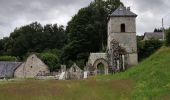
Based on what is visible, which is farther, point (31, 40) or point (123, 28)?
point (31, 40)

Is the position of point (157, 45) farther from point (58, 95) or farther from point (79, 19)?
point (58, 95)

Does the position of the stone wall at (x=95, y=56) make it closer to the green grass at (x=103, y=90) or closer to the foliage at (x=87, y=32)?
the foliage at (x=87, y=32)

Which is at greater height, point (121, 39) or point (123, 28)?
point (123, 28)

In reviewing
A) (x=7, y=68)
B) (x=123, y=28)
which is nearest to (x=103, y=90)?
(x=123, y=28)

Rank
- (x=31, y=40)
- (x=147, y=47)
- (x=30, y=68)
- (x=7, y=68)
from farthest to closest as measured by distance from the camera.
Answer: (x=31, y=40), (x=7, y=68), (x=30, y=68), (x=147, y=47)

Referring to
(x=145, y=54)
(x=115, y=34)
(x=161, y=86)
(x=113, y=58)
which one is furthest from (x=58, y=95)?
(x=145, y=54)

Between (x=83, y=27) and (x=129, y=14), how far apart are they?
22.3m

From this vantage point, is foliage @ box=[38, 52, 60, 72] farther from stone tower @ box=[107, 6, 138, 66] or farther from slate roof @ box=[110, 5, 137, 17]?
slate roof @ box=[110, 5, 137, 17]

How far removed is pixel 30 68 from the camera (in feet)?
244

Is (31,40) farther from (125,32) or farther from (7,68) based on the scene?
(125,32)

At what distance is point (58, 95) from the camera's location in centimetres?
2031

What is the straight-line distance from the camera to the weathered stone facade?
74.4 m

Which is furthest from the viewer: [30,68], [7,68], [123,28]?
[7,68]

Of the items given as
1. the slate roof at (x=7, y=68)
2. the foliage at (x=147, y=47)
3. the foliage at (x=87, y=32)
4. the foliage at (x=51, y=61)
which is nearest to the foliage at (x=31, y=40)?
the foliage at (x=51, y=61)
